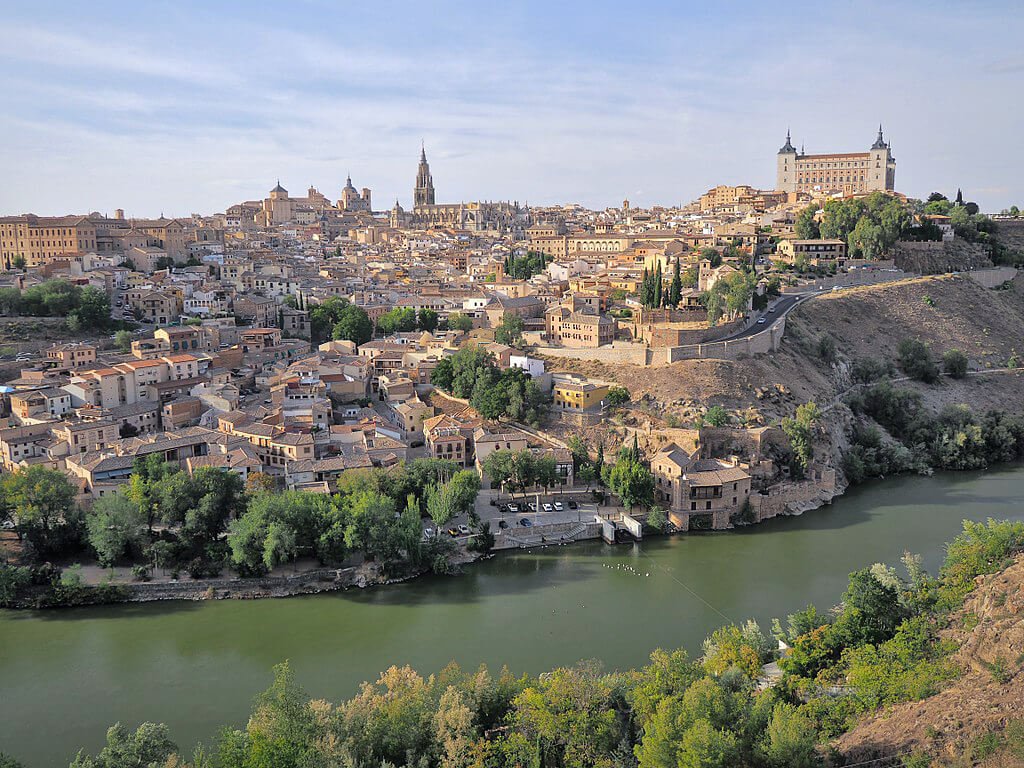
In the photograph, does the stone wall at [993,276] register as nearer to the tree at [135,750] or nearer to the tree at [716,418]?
the tree at [716,418]

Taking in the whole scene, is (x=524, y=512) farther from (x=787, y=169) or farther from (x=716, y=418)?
(x=787, y=169)

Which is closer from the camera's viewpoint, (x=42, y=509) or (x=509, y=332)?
(x=42, y=509)

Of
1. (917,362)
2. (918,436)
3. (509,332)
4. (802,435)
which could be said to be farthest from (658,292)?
(917,362)

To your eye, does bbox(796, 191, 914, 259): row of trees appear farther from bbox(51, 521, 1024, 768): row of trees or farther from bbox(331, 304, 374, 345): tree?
bbox(51, 521, 1024, 768): row of trees

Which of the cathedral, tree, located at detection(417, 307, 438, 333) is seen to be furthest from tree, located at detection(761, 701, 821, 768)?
the cathedral

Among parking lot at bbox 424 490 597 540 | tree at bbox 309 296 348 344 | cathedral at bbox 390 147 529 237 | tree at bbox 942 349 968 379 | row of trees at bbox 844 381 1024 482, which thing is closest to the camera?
parking lot at bbox 424 490 597 540

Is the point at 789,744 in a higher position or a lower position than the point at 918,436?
lower
